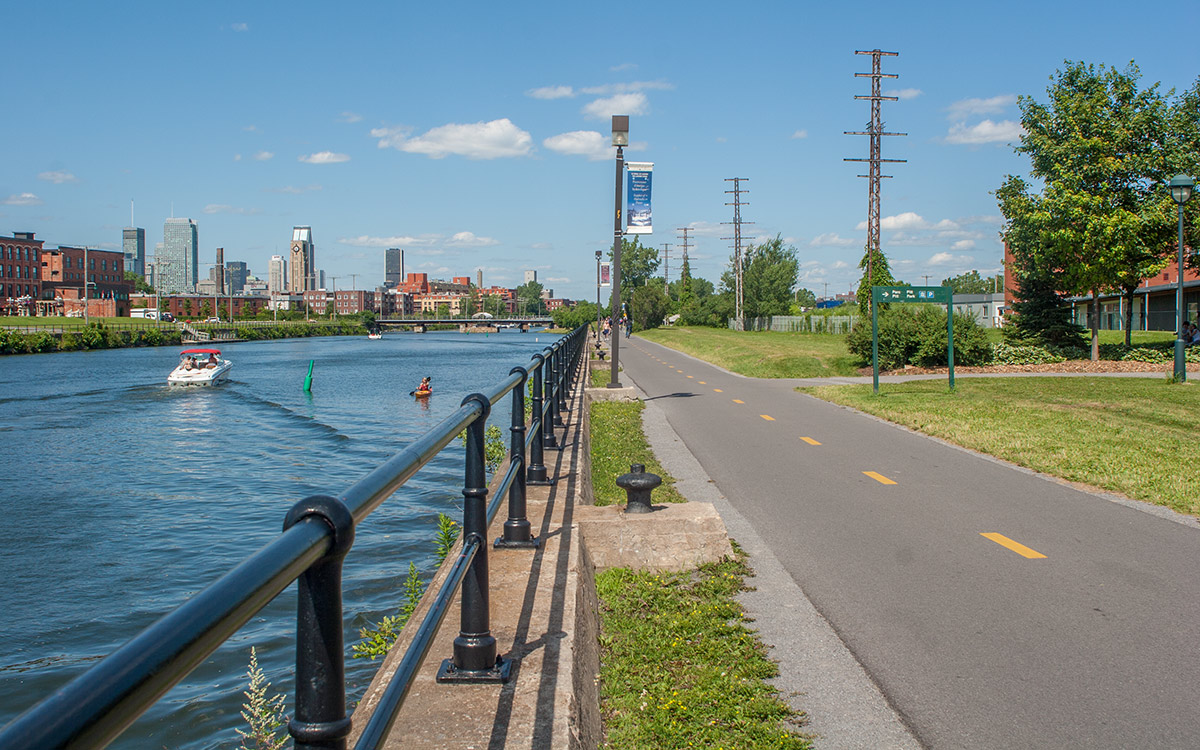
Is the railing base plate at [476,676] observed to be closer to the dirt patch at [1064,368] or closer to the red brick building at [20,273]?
the dirt patch at [1064,368]

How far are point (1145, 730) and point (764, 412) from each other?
1404cm

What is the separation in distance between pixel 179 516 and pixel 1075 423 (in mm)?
14880

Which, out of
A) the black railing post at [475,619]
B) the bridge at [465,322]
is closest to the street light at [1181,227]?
the black railing post at [475,619]

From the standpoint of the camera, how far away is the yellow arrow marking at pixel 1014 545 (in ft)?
23.7

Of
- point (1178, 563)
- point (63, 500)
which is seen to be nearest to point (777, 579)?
point (1178, 563)

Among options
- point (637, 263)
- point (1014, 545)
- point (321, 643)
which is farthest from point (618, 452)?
point (637, 263)

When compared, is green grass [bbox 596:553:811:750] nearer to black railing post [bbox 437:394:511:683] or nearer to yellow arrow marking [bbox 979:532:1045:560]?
black railing post [bbox 437:394:511:683]

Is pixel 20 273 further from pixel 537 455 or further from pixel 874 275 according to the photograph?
pixel 537 455

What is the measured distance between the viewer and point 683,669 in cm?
479

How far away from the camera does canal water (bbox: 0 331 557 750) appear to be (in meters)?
8.41

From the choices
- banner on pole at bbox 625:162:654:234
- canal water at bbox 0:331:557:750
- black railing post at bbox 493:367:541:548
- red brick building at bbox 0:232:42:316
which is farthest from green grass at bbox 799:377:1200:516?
red brick building at bbox 0:232:42:316

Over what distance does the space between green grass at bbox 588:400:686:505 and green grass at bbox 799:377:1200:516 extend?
464 centimetres

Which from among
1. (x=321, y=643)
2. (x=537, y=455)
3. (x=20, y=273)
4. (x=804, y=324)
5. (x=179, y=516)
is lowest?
(x=179, y=516)

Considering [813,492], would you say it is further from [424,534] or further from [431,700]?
[431,700]
